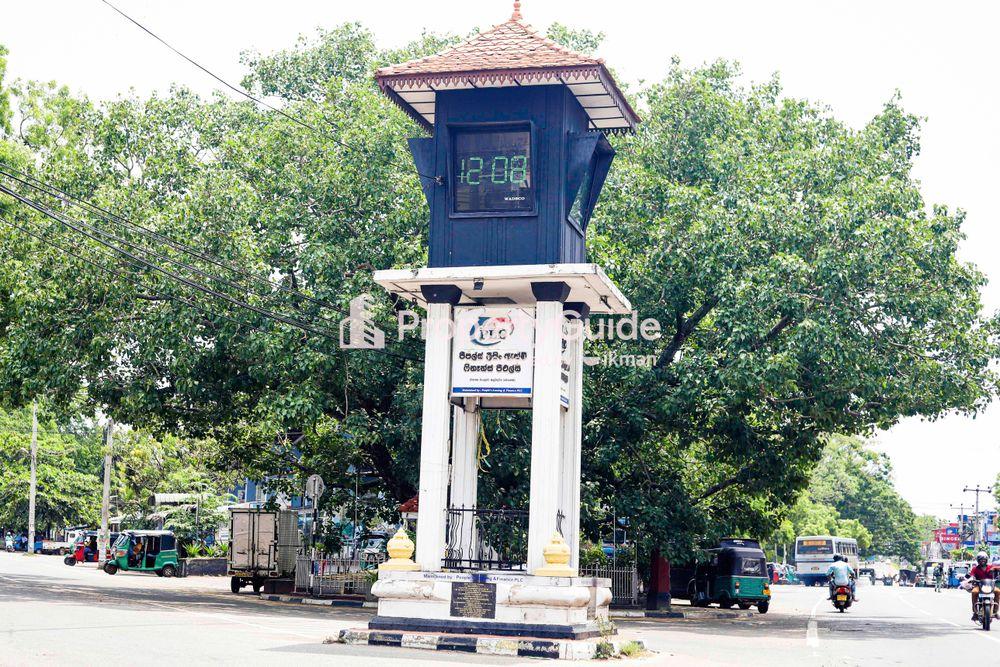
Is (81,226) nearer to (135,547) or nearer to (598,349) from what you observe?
(598,349)

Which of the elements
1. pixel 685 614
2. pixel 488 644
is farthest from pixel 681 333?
pixel 488 644

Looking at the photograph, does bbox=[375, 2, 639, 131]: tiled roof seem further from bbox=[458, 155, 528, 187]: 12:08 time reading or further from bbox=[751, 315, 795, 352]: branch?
bbox=[751, 315, 795, 352]: branch

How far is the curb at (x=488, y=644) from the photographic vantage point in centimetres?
1541

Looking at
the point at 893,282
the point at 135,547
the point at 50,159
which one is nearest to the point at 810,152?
the point at 893,282

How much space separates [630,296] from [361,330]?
20.7 ft

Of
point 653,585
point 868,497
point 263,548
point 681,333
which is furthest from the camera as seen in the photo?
point 868,497

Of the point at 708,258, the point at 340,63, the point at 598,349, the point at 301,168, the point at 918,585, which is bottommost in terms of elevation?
the point at 918,585

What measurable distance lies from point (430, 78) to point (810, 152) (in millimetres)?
Result: 12614

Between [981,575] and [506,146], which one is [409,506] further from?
[981,575]

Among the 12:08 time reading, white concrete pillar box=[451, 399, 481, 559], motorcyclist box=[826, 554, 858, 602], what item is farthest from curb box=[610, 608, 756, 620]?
the 12:08 time reading

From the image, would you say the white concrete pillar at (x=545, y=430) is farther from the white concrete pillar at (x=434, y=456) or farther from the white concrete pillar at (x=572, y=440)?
the white concrete pillar at (x=434, y=456)

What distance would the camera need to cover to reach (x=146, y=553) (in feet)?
152

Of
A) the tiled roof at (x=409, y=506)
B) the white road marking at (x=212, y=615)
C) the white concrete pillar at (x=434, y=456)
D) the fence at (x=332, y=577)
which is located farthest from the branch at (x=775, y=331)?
the white road marking at (x=212, y=615)

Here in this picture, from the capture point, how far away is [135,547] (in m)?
46.1
